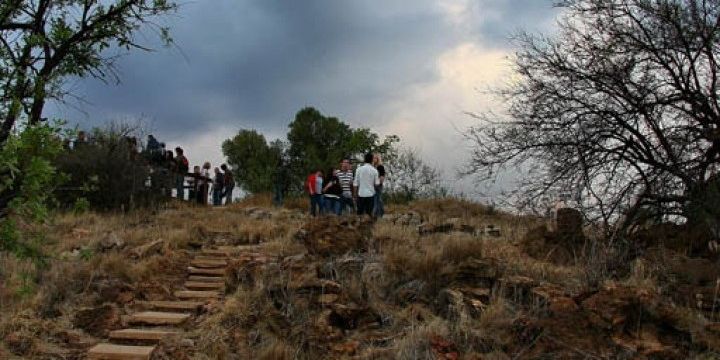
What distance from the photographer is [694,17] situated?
11.4m

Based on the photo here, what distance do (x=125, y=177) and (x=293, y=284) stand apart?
12.4m

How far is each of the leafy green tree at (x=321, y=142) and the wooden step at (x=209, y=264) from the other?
3000 cm

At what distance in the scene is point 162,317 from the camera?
8.94m

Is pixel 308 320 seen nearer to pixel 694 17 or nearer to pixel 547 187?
pixel 547 187

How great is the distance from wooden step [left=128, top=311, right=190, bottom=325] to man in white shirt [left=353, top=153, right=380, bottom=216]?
5824 millimetres

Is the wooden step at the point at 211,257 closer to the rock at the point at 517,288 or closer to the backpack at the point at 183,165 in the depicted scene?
the rock at the point at 517,288

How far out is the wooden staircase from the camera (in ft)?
25.5

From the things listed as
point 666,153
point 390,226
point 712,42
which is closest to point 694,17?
point 712,42

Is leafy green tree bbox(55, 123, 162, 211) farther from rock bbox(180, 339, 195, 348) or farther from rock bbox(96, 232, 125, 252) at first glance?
rock bbox(180, 339, 195, 348)

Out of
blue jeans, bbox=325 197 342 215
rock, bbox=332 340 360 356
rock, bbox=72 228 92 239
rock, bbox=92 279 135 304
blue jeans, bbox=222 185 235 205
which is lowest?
rock, bbox=332 340 360 356

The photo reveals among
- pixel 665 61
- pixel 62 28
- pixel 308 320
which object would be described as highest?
pixel 665 61

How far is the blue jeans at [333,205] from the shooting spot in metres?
16.3

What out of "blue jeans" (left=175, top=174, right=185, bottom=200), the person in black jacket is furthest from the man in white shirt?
"blue jeans" (left=175, top=174, right=185, bottom=200)

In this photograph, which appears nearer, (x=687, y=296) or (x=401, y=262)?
(x=687, y=296)
